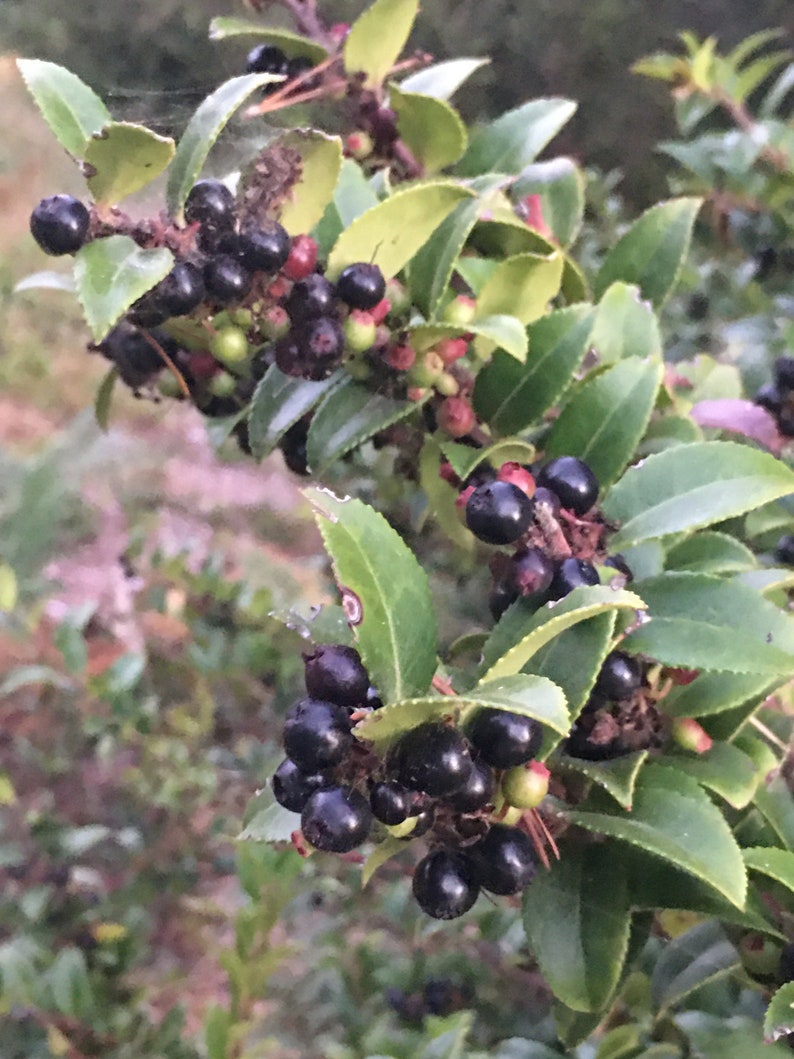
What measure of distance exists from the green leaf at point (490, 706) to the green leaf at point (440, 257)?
34 cm

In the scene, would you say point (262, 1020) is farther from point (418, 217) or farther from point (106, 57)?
point (106, 57)

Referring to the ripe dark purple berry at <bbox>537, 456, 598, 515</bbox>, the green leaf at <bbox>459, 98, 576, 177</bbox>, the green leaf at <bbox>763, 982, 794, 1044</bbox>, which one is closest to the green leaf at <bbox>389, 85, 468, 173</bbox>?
the green leaf at <bbox>459, 98, 576, 177</bbox>

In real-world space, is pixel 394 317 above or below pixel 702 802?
above

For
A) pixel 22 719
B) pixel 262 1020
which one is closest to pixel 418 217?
pixel 262 1020

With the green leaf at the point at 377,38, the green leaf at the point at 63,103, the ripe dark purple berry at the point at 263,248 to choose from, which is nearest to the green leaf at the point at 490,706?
the ripe dark purple berry at the point at 263,248

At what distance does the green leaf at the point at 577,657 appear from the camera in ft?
1.59

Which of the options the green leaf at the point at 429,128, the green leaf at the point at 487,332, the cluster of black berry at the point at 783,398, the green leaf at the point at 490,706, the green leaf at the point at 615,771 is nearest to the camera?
the green leaf at the point at 490,706

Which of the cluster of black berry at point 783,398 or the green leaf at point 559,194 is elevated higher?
the green leaf at point 559,194

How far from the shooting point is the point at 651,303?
849 mm

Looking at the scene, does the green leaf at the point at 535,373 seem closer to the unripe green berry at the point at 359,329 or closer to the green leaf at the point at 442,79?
the unripe green berry at the point at 359,329

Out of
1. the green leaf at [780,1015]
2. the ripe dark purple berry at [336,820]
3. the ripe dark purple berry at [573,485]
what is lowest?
the green leaf at [780,1015]

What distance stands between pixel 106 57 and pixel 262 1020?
286 centimetres

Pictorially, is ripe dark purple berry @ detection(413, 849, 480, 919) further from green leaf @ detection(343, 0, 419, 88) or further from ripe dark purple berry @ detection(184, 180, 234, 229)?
green leaf @ detection(343, 0, 419, 88)

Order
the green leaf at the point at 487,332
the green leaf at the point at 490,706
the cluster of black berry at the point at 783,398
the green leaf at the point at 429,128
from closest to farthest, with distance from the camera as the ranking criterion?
the green leaf at the point at 490,706 → the green leaf at the point at 487,332 → the green leaf at the point at 429,128 → the cluster of black berry at the point at 783,398
